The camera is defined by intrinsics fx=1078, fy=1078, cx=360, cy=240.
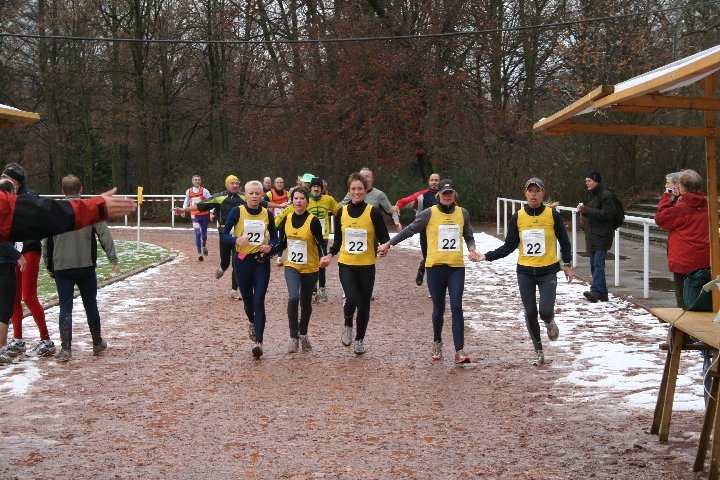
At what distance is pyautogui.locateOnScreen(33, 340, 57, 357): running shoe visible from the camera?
10945 mm

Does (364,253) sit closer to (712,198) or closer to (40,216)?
(712,198)

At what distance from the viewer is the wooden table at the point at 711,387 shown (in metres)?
6.17

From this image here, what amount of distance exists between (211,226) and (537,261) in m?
30.2

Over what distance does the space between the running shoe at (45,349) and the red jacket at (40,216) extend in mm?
5454

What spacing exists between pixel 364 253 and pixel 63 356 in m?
3.16

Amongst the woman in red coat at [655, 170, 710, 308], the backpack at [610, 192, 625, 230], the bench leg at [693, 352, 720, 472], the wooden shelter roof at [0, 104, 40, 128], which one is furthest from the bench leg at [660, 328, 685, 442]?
the backpack at [610, 192, 625, 230]

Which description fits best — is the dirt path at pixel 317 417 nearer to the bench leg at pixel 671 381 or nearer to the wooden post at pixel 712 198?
the bench leg at pixel 671 381

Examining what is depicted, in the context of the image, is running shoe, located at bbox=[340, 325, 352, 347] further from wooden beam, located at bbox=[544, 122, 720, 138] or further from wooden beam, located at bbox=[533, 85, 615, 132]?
wooden beam, located at bbox=[544, 122, 720, 138]

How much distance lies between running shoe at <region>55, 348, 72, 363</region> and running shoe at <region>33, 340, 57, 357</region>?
207mm

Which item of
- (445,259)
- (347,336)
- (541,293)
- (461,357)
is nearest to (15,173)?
(347,336)

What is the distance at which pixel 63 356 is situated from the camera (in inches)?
420

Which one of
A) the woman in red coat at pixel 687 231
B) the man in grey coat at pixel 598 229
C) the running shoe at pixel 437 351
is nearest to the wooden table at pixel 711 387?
the woman in red coat at pixel 687 231

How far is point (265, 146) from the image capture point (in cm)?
4081

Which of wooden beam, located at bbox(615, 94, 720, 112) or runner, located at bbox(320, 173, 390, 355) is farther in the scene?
runner, located at bbox(320, 173, 390, 355)
